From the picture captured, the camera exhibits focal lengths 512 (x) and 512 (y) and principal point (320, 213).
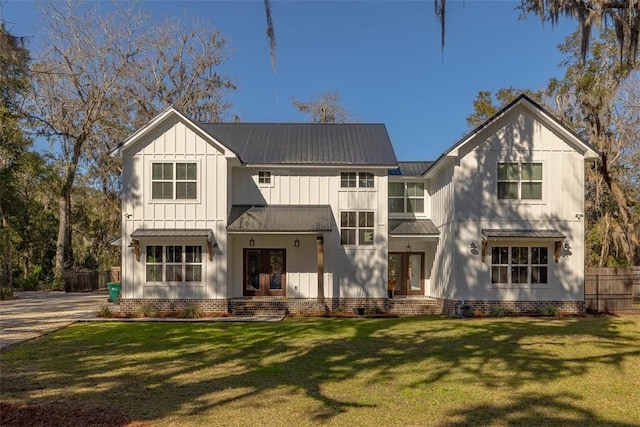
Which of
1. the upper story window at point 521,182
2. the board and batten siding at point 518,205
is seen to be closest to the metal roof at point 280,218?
the board and batten siding at point 518,205

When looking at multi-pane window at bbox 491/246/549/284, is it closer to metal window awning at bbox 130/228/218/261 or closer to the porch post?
the porch post

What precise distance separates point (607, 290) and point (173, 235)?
51.0 feet

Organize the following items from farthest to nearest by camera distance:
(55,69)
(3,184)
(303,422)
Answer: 1. (55,69)
2. (3,184)
3. (303,422)

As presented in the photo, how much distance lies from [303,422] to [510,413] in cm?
281

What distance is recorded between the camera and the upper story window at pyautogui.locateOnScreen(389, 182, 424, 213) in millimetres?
21812

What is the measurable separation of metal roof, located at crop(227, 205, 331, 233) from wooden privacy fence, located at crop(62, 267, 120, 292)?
1458 centimetres

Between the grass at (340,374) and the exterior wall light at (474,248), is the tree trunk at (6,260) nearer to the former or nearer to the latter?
the grass at (340,374)

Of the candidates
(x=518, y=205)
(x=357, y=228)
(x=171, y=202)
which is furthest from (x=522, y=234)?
(x=171, y=202)

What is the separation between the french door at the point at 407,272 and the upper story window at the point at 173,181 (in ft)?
28.6

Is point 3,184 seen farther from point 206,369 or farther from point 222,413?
point 222,413

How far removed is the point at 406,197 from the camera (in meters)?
21.9

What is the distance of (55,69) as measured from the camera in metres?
29.5

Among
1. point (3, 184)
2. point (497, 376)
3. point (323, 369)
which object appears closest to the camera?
point (497, 376)

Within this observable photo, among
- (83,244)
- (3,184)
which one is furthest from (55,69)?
(83,244)
